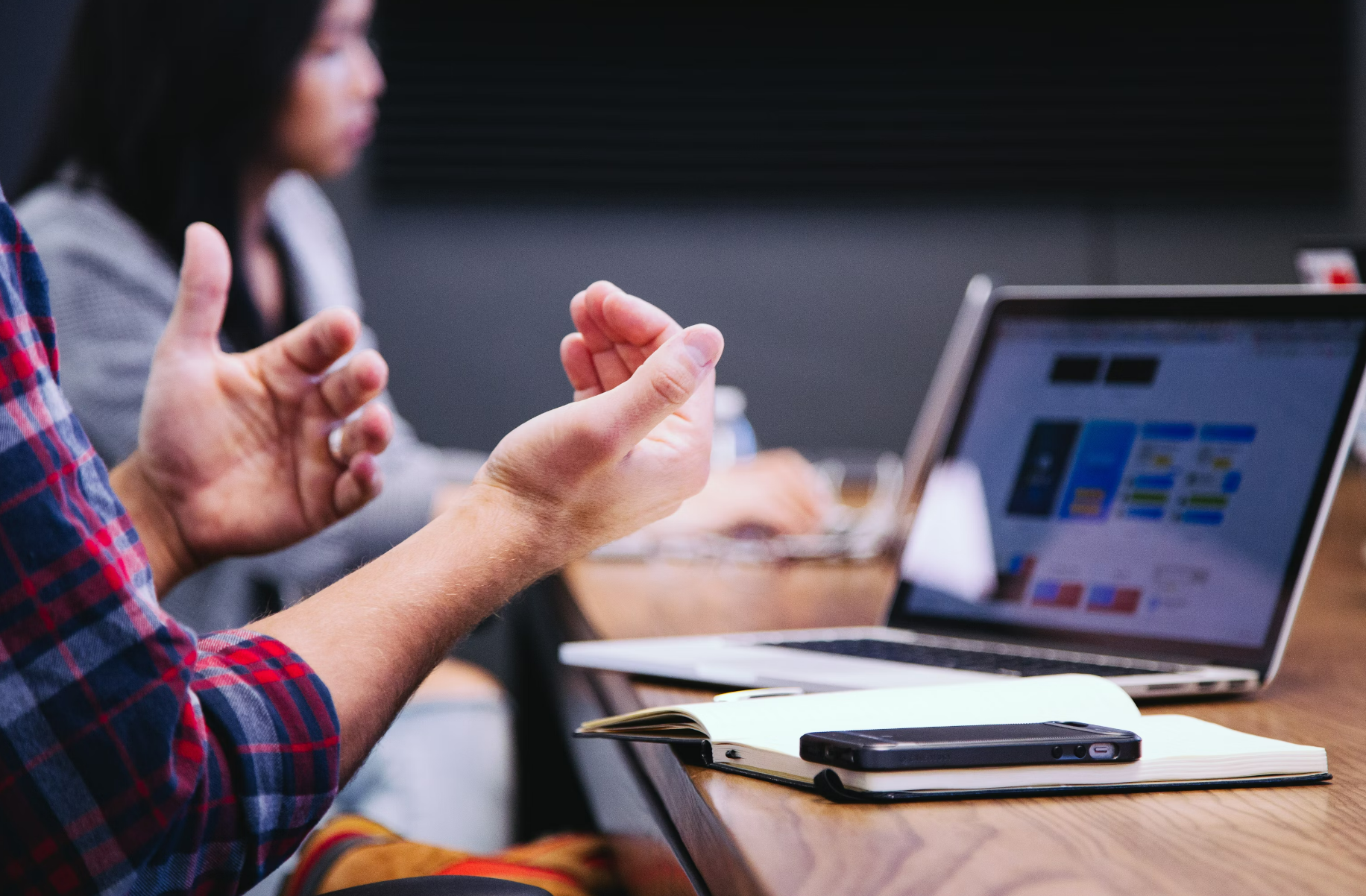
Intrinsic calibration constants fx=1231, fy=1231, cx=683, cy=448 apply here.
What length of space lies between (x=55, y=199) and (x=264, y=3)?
40 cm

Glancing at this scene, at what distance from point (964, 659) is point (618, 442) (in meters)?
0.35

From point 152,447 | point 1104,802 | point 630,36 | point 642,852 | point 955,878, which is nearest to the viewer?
point 955,878

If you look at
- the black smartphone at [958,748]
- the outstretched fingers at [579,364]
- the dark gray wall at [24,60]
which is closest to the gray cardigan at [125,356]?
the outstretched fingers at [579,364]

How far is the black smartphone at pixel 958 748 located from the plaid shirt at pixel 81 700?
293 millimetres

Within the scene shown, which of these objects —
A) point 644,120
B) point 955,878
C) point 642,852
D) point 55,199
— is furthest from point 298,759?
point 644,120


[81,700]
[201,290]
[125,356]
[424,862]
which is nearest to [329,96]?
[125,356]

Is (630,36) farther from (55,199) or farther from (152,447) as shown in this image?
(152,447)

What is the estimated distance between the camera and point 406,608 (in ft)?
2.29

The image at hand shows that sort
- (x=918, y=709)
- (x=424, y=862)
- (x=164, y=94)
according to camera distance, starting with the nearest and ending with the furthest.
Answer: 1. (x=918, y=709)
2. (x=424, y=862)
3. (x=164, y=94)

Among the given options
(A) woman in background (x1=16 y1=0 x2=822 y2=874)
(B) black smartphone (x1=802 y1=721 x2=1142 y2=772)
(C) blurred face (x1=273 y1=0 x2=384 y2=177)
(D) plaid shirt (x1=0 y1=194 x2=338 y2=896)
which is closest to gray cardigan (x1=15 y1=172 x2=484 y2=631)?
(A) woman in background (x1=16 y1=0 x2=822 y2=874)

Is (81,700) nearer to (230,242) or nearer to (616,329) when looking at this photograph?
(616,329)

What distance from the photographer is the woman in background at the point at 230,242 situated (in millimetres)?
1605

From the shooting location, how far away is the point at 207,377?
1083mm

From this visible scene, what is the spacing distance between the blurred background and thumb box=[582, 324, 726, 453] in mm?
2467
